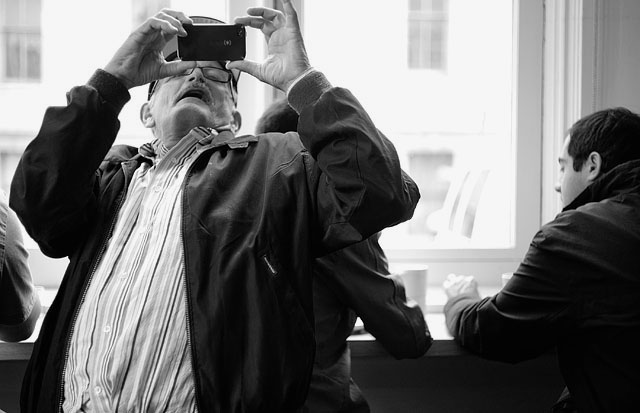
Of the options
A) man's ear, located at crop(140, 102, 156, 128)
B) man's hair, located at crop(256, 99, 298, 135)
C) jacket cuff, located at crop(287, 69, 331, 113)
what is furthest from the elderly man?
man's hair, located at crop(256, 99, 298, 135)

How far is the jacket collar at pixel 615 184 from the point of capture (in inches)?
62.0

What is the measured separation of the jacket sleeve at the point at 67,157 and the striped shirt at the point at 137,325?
98 millimetres

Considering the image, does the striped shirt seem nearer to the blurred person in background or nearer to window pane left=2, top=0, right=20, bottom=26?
the blurred person in background

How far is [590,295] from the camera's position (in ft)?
5.04

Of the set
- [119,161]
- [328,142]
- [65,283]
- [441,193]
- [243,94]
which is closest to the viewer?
[328,142]

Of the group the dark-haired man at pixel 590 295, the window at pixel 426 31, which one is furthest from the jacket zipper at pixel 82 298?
the window at pixel 426 31

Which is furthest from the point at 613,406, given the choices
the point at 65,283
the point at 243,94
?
the point at 243,94

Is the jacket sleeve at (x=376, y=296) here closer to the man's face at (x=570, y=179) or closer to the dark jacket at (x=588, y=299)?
the dark jacket at (x=588, y=299)

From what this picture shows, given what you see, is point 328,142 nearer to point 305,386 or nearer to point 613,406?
point 305,386

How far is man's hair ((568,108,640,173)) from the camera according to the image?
1.66 meters

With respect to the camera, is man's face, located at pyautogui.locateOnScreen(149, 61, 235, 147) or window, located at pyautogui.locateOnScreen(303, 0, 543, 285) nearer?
man's face, located at pyautogui.locateOnScreen(149, 61, 235, 147)

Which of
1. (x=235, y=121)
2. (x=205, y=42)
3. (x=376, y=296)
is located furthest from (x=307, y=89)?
(x=376, y=296)

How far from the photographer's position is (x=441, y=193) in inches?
94.2

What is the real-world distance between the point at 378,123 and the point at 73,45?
890mm
